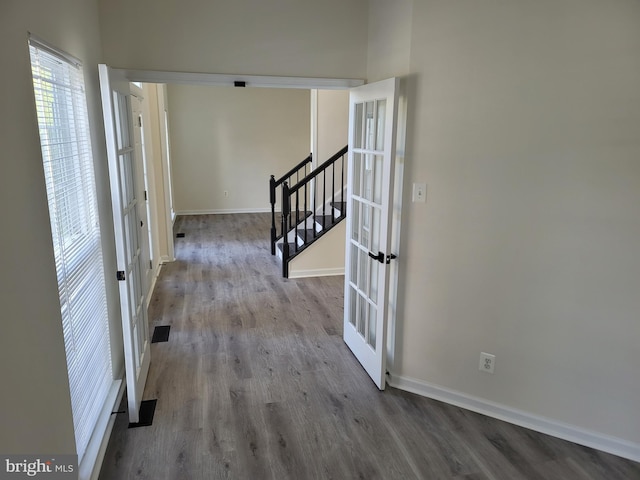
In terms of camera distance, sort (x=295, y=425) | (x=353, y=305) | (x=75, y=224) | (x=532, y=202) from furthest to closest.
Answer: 1. (x=353, y=305)
2. (x=295, y=425)
3. (x=532, y=202)
4. (x=75, y=224)

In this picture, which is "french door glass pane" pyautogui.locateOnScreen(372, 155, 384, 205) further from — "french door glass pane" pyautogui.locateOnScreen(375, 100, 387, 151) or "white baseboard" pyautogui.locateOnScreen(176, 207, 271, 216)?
A: "white baseboard" pyautogui.locateOnScreen(176, 207, 271, 216)

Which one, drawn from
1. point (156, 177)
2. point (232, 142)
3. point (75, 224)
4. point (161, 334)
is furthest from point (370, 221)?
point (232, 142)

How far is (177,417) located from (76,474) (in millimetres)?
853

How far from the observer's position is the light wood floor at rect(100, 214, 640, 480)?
2336mm

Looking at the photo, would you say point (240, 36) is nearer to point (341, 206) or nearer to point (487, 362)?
point (487, 362)

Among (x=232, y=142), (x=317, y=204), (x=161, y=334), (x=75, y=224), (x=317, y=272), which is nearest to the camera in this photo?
(x=75, y=224)

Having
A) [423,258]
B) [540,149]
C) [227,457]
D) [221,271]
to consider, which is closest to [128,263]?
[227,457]

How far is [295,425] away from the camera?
8.81 ft

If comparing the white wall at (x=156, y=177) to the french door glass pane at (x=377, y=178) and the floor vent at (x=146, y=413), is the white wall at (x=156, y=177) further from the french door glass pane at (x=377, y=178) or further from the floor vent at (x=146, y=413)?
the french door glass pane at (x=377, y=178)

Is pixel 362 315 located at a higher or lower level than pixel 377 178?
lower

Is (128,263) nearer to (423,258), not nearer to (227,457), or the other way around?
(227,457)

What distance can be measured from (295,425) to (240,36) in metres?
2.49

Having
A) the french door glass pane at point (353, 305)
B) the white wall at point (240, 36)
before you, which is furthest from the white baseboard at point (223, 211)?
the white wall at point (240, 36)

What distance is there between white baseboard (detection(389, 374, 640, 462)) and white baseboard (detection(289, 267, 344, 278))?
8.02ft
